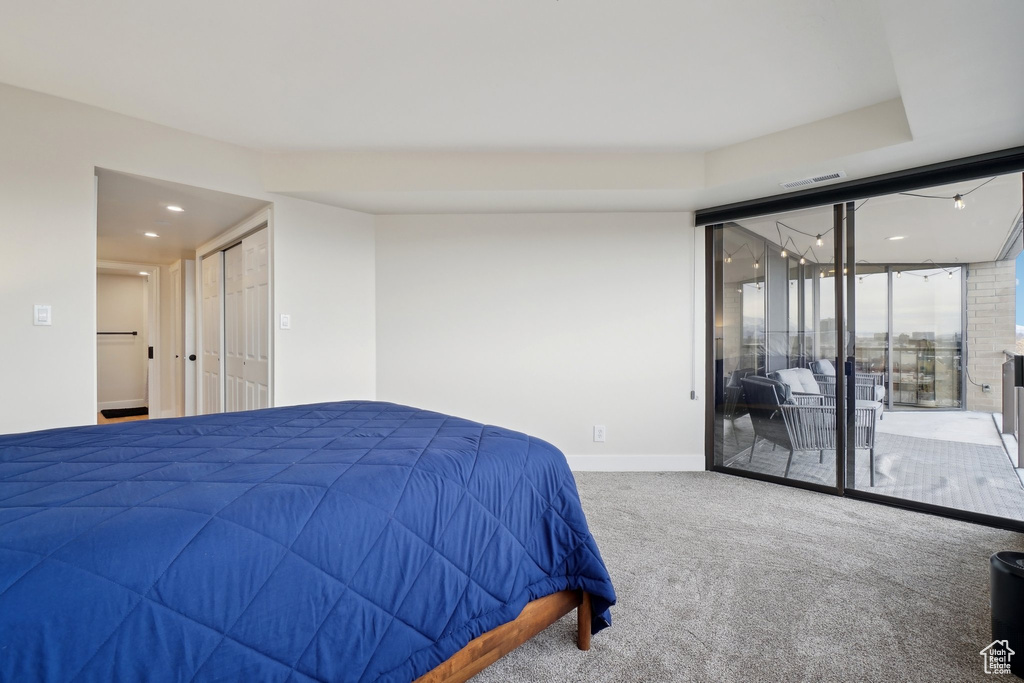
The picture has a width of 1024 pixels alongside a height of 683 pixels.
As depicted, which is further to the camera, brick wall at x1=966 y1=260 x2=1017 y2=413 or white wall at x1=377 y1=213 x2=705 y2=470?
white wall at x1=377 y1=213 x2=705 y2=470

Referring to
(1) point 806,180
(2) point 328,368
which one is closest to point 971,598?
(1) point 806,180

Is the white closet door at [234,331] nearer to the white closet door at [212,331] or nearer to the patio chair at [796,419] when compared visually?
the white closet door at [212,331]

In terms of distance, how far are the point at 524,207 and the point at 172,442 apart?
2896mm

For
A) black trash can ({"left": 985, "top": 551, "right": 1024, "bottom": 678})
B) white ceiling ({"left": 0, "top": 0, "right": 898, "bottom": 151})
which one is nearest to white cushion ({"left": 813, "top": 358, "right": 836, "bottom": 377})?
white ceiling ({"left": 0, "top": 0, "right": 898, "bottom": 151})

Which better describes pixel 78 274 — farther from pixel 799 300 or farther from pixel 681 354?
A: pixel 799 300

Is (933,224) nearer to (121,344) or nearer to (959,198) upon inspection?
(959,198)

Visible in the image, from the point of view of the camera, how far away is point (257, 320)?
12.5ft

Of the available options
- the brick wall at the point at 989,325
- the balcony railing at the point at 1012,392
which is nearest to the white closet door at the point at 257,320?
the balcony railing at the point at 1012,392

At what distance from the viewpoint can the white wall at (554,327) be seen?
3965 mm

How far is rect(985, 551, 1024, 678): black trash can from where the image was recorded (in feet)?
5.26

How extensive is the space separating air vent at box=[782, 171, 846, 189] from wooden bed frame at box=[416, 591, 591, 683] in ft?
9.71

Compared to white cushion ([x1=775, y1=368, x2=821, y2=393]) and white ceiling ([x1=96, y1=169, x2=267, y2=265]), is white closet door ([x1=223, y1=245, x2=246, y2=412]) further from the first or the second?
white cushion ([x1=775, y1=368, x2=821, y2=393])

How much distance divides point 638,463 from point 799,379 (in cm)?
137

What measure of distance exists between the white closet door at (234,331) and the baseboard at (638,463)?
2.92 metres
